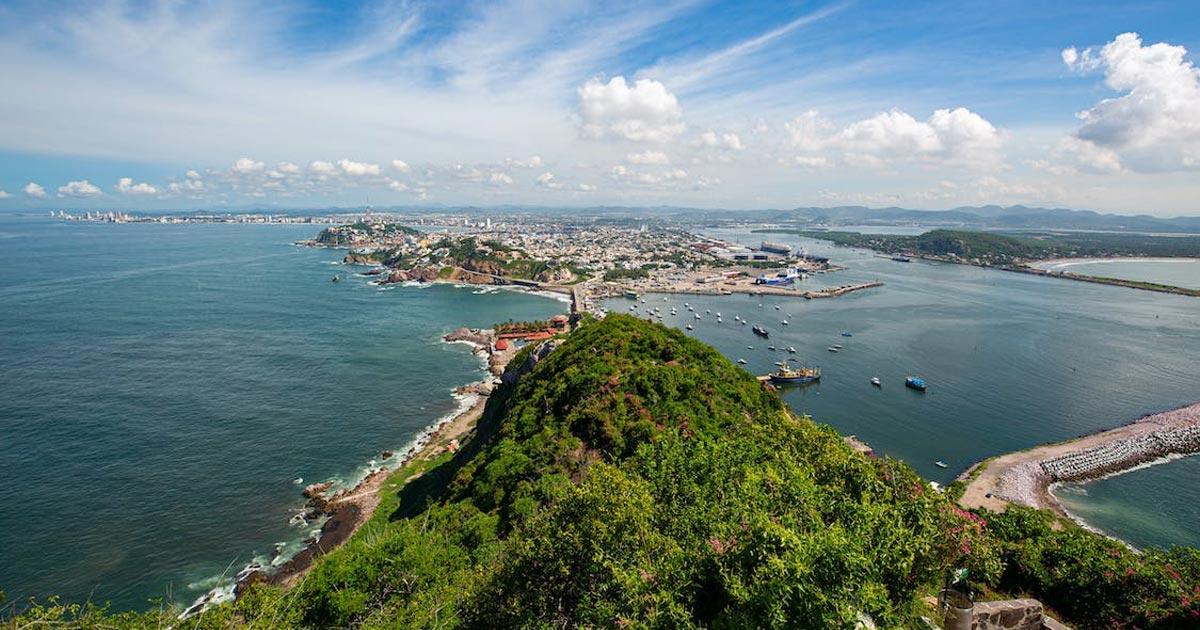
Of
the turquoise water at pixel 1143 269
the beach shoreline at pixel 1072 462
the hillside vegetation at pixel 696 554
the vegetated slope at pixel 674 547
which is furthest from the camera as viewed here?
the turquoise water at pixel 1143 269

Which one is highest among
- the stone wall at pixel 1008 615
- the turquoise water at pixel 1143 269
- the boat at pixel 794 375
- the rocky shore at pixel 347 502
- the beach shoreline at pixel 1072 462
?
the turquoise water at pixel 1143 269

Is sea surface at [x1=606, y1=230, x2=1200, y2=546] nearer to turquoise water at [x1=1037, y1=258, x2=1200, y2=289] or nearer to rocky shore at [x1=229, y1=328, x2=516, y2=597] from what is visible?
turquoise water at [x1=1037, y1=258, x2=1200, y2=289]

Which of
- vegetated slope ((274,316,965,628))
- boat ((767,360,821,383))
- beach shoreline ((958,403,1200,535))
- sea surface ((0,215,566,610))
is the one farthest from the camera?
boat ((767,360,821,383))

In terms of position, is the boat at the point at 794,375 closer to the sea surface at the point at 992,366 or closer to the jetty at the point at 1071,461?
the sea surface at the point at 992,366

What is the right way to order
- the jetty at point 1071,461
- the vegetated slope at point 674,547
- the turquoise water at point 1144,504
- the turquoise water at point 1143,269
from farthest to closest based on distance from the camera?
the turquoise water at point 1143,269
the jetty at point 1071,461
the turquoise water at point 1144,504
the vegetated slope at point 674,547

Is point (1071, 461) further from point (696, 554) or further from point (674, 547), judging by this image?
point (674, 547)

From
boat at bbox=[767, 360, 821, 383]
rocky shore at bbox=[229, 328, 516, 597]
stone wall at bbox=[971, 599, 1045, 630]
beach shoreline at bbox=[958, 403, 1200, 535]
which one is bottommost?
rocky shore at bbox=[229, 328, 516, 597]

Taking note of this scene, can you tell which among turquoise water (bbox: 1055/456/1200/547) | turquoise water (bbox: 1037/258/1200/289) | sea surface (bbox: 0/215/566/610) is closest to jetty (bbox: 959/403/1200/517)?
turquoise water (bbox: 1055/456/1200/547)

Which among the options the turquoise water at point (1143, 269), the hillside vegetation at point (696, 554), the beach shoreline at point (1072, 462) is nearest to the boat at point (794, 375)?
the beach shoreline at point (1072, 462)
